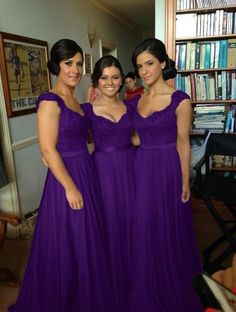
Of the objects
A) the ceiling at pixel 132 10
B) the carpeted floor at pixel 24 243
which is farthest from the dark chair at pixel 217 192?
the ceiling at pixel 132 10

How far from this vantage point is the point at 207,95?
2838 mm

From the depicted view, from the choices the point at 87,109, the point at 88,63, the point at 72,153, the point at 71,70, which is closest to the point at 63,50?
the point at 71,70

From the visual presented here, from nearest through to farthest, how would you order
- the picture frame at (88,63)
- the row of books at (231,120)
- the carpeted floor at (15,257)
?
the carpeted floor at (15,257)
the row of books at (231,120)
the picture frame at (88,63)

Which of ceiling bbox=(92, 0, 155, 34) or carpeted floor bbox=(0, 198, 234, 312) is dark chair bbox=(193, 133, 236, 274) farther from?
ceiling bbox=(92, 0, 155, 34)

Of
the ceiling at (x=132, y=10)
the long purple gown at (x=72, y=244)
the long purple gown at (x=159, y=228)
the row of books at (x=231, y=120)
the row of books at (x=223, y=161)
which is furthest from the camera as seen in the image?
the ceiling at (x=132, y=10)

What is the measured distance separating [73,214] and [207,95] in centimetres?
199

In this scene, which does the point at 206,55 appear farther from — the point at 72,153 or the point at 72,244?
the point at 72,244

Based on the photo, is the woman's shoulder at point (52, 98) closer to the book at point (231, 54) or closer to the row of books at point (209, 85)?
the row of books at point (209, 85)

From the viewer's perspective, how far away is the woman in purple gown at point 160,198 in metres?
1.49

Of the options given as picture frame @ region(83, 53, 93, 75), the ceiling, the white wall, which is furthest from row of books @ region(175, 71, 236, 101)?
the ceiling

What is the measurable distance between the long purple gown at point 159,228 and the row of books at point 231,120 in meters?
1.51

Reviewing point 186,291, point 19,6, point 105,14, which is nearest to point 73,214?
point 186,291

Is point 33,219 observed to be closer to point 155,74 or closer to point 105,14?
point 155,74

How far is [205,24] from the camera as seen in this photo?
8.79 ft
